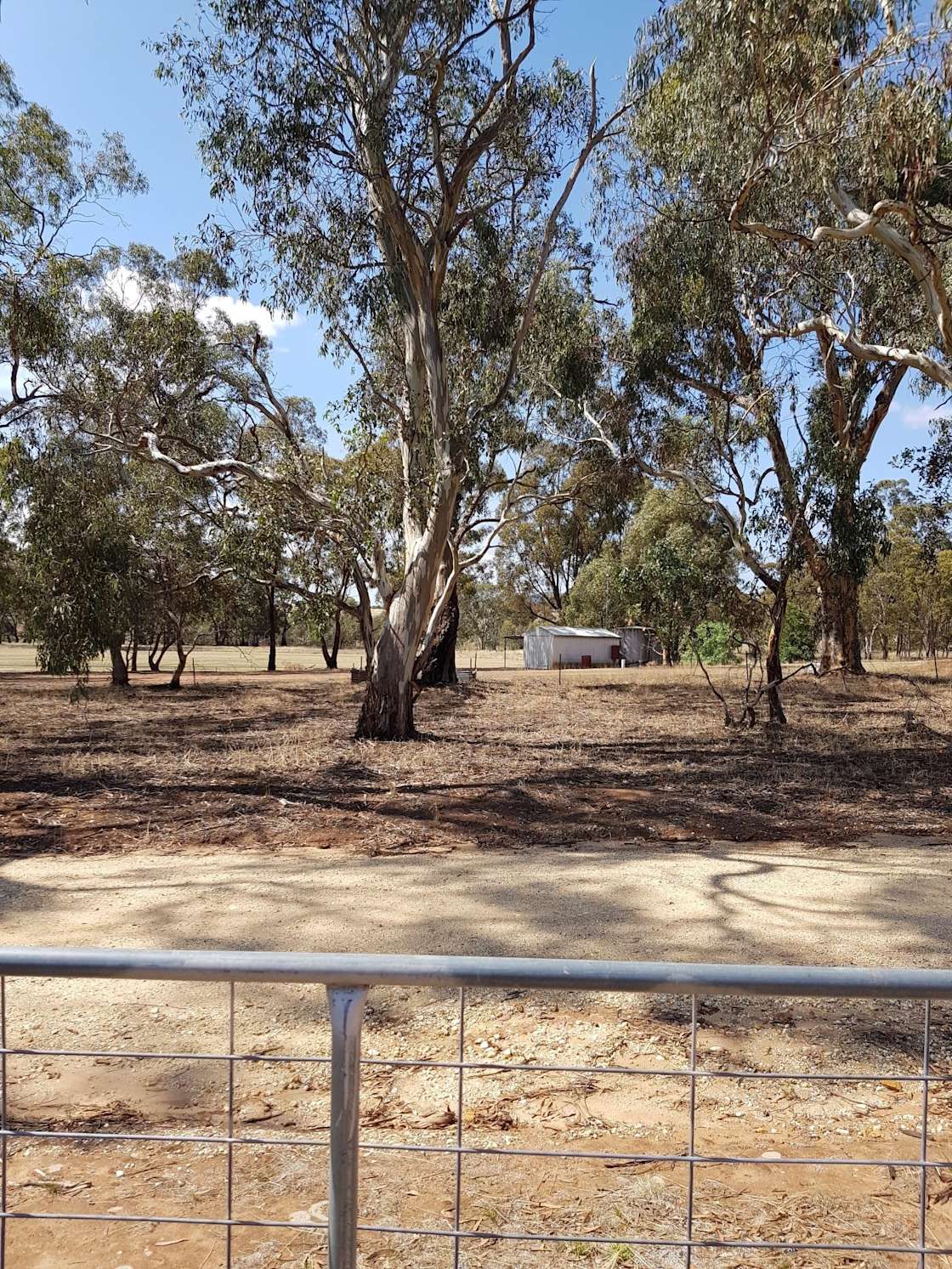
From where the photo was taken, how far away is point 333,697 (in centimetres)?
2406

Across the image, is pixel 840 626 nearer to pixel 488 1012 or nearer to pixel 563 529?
pixel 563 529

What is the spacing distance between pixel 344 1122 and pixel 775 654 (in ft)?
50.7

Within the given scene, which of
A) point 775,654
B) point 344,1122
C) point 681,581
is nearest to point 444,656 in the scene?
point 681,581

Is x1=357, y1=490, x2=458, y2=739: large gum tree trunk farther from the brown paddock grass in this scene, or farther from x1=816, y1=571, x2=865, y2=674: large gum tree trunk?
x1=816, y1=571, x2=865, y2=674: large gum tree trunk

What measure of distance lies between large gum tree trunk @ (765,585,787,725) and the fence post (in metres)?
14.1

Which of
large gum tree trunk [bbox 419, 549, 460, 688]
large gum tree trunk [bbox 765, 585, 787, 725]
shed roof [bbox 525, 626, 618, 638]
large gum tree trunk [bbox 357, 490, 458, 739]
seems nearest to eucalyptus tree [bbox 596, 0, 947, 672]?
large gum tree trunk [bbox 765, 585, 787, 725]

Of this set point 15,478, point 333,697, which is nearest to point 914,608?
point 333,697

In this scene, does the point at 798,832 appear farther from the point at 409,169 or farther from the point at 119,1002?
the point at 409,169

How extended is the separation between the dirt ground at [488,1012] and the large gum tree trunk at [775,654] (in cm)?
330

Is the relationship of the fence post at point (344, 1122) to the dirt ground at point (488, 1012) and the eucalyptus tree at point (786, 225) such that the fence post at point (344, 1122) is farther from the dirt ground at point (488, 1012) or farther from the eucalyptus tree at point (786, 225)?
the eucalyptus tree at point (786, 225)

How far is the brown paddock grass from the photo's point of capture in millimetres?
8328

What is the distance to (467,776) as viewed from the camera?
11.3m

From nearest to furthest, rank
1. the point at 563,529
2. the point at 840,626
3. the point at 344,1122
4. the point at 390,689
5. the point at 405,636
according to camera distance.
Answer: the point at 344,1122 → the point at 405,636 → the point at 390,689 → the point at 840,626 → the point at 563,529

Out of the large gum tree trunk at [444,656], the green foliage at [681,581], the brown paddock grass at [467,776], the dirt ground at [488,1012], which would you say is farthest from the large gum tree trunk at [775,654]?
the large gum tree trunk at [444,656]
